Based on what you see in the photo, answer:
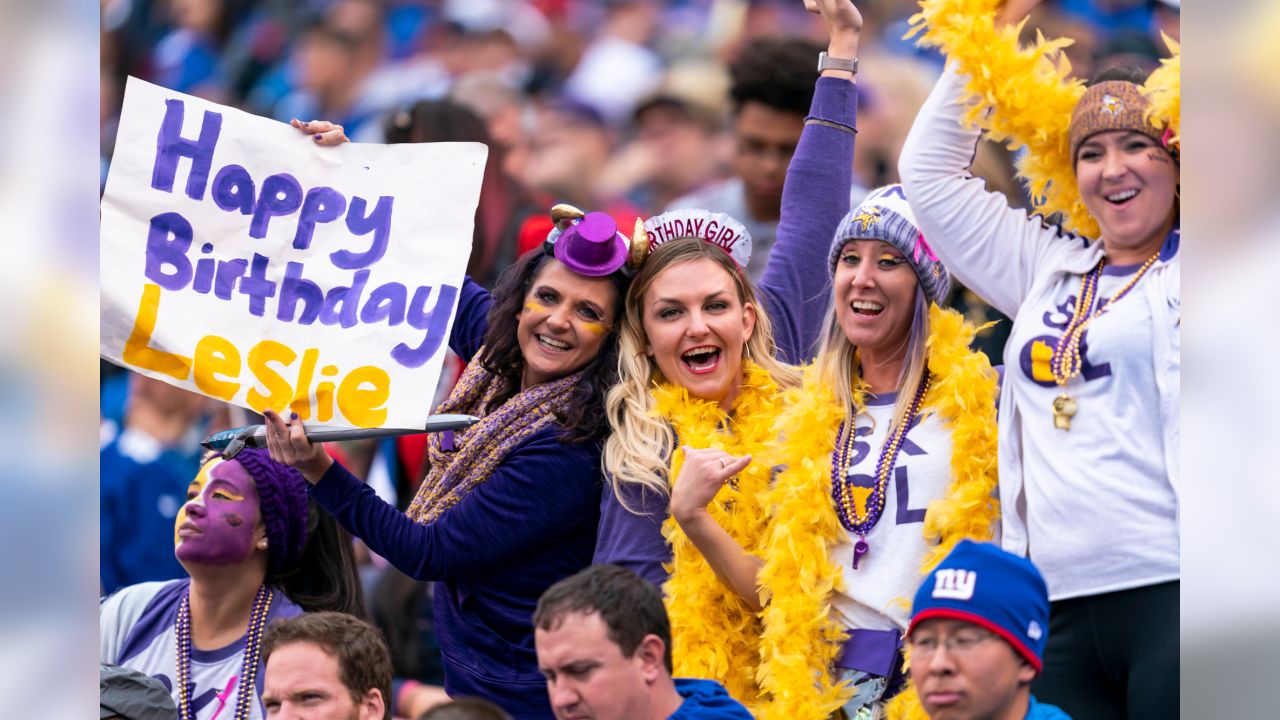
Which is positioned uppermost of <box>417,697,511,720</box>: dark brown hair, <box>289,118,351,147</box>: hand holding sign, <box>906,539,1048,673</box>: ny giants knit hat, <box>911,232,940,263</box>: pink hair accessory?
<box>289,118,351,147</box>: hand holding sign

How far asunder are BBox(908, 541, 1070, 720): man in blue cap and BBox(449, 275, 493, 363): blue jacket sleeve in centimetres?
161

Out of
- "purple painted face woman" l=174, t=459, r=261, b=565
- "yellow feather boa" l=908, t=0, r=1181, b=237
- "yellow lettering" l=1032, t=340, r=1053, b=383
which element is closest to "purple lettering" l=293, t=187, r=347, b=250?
"purple painted face woman" l=174, t=459, r=261, b=565

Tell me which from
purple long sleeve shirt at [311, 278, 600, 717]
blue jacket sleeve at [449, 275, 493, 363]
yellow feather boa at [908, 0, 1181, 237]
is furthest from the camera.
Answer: blue jacket sleeve at [449, 275, 493, 363]

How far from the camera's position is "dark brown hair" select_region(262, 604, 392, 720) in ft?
11.1

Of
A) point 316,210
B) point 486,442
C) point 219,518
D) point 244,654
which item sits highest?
point 316,210

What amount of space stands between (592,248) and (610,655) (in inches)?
42.8

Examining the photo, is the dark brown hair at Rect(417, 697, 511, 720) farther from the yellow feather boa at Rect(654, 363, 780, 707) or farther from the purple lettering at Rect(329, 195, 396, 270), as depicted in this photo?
the purple lettering at Rect(329, 195, 396, 270)

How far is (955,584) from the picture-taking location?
2.84m

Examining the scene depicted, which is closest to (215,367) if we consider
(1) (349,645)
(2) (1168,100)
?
(1) (349,645)

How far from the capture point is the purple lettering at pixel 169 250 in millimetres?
3727

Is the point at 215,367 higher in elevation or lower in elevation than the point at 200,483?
higher

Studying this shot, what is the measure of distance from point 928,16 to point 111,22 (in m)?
4.37

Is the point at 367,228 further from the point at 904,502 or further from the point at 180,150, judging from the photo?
the point at 904,502
